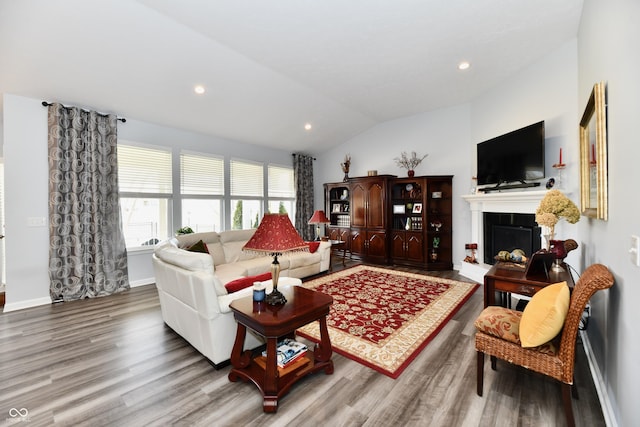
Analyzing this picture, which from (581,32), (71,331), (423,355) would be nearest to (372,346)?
(423,355)

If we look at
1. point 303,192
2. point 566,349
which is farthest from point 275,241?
point 303,192

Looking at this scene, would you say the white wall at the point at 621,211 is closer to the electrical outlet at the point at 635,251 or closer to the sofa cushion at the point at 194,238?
the electrical outlet at the point at 635,251

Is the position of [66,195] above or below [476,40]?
below

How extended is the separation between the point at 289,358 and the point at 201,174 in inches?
171

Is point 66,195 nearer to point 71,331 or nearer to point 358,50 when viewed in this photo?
point 71,331

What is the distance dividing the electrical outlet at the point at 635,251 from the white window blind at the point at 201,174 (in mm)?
5583

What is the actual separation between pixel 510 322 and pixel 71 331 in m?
4.04

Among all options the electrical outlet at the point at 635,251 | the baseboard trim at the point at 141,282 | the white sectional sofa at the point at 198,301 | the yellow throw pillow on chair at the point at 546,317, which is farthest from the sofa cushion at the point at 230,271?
the electrical outlet at the point at 635,251

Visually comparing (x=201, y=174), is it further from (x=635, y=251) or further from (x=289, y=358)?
(x=635, y=251)

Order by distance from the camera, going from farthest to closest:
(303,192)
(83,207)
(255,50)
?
(303,192)
(83,207)
(255,50)

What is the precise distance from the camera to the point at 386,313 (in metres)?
3.27

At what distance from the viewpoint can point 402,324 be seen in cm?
297

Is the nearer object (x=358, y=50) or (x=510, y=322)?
A: (x=510, y=322)

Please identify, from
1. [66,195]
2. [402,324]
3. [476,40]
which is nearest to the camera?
[402,324]
